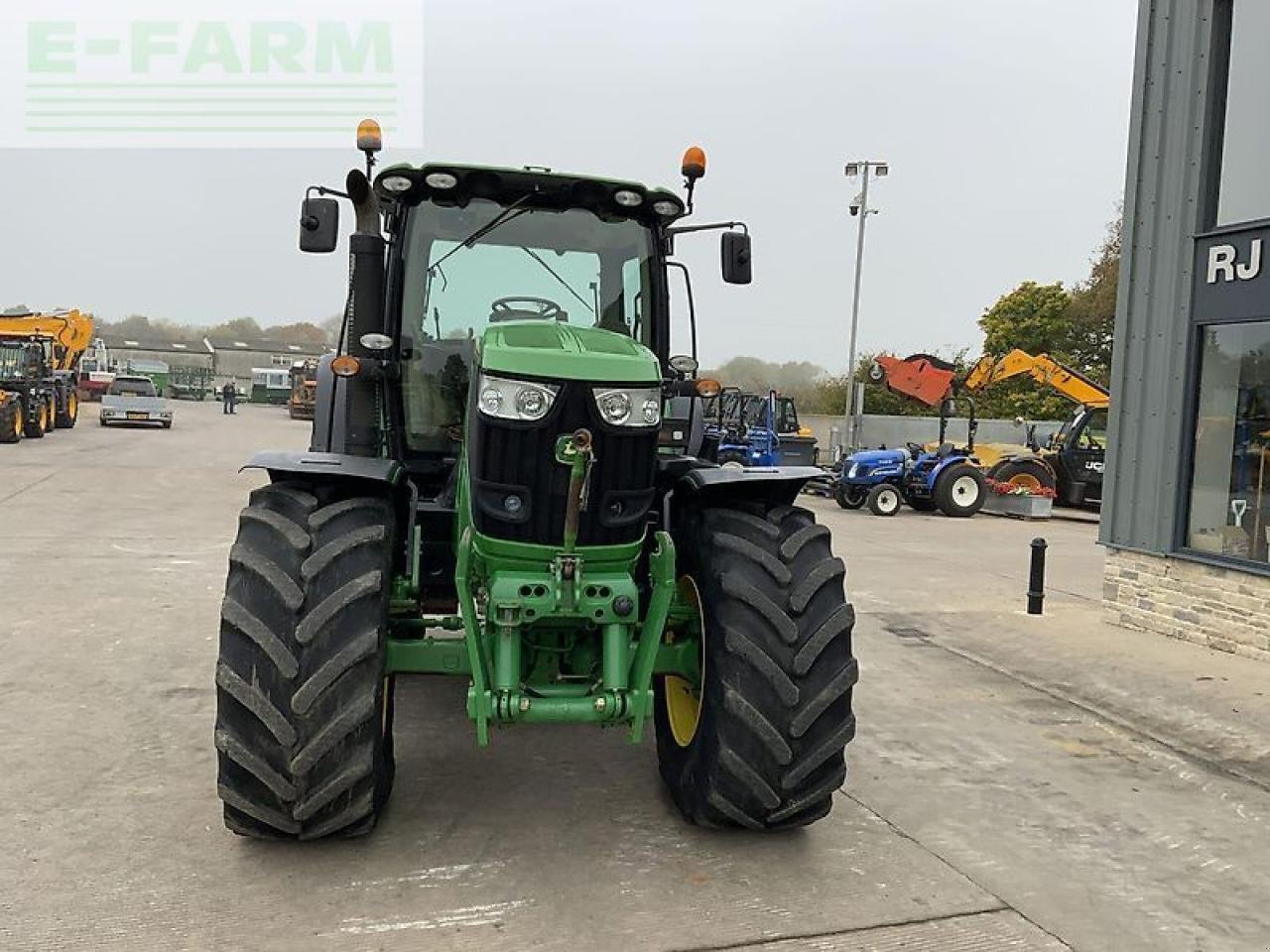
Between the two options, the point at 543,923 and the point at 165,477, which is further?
the point at 165,477

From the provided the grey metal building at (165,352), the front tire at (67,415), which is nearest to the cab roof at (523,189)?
the front tire at (67,415)

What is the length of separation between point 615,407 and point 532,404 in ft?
0.95

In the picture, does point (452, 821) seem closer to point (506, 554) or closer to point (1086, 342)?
point (506, 554)

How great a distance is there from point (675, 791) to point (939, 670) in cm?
356

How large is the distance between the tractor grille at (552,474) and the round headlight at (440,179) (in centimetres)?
127

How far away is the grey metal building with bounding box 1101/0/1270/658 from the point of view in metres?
8.12

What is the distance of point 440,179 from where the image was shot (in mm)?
4574

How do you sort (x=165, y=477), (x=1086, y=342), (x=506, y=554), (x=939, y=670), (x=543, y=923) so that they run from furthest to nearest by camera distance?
(x=1086, y=342)
(x=165, y=477)
(x=939, y=670)
(x=506, y=554)
(x=543, y=923)

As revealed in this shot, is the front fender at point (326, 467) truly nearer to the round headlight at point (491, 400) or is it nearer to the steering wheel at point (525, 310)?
the round headlight at point (491, 400)

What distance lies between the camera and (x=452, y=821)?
4.27m

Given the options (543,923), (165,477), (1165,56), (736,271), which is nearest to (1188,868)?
(543,923)

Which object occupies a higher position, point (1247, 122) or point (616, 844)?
point (1247, 122)

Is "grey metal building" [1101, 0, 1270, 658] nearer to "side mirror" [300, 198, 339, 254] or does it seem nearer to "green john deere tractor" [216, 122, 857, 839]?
"green john deere tractor" [216, 122, 857, 839]

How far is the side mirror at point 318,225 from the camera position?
5008 millimetres
